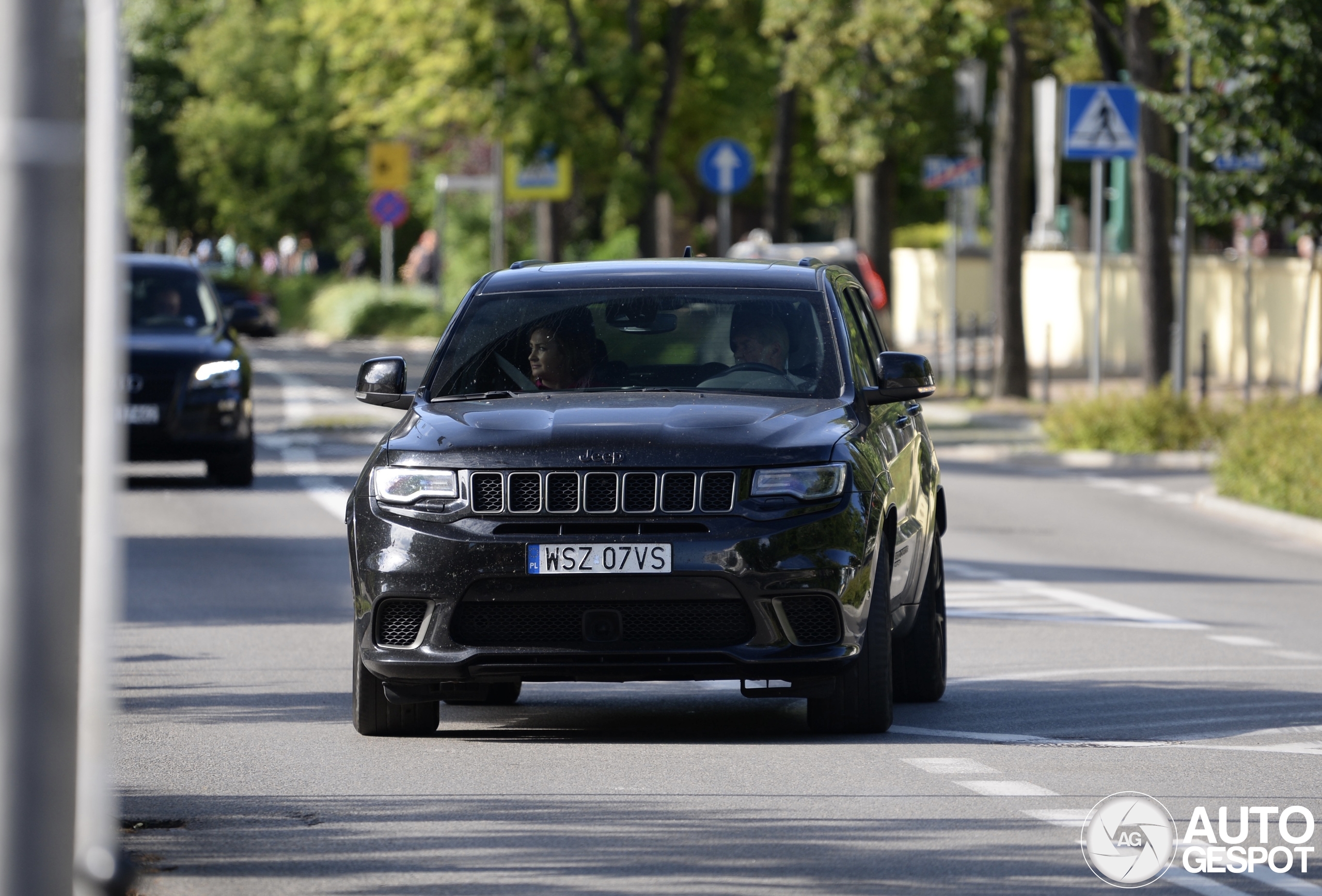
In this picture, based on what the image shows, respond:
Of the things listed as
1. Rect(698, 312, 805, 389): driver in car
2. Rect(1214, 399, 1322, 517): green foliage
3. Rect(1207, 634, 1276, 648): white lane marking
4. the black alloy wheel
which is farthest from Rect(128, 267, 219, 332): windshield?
Rect(698, 312, 805, 389): driver in car

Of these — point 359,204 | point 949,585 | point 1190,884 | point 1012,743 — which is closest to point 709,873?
point 1190,884

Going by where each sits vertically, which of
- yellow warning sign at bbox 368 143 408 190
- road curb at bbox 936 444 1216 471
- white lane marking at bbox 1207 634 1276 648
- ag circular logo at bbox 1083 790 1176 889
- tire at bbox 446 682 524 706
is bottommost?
white lane marking at bbox 1207 634 1276 648

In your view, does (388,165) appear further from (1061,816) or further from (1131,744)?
(1061,816)

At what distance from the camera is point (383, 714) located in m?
9.23

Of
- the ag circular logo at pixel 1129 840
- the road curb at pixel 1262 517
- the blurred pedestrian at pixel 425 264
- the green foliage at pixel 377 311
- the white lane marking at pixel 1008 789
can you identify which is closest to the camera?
A: the ag circular logo at pixel 1129 840

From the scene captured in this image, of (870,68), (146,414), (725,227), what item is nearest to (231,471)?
(146,414)

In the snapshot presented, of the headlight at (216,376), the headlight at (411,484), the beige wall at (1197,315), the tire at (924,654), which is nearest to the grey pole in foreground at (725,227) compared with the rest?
the beige wall at (1197,315)

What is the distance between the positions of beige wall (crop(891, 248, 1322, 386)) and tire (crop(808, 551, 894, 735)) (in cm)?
2087

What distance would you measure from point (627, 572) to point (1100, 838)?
193 cm

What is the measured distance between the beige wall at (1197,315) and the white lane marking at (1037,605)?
14921 mm

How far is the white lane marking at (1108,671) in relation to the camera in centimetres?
1109

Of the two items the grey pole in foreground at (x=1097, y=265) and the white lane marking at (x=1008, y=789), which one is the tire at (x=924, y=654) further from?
the grey pole in foreground at (x=1097, y=265)

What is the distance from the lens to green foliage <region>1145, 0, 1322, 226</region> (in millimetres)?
22125

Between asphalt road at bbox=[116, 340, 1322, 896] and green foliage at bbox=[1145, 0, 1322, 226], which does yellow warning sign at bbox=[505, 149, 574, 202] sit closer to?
green foliage at bbox=[1145, 0, 1322, 226]
